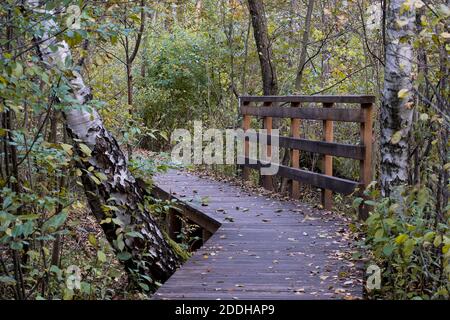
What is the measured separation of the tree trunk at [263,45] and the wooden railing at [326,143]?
0.62 metres

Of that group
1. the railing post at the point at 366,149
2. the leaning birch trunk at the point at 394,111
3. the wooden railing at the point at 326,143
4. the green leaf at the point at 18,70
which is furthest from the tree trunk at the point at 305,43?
the green leaf at the point at 18,70

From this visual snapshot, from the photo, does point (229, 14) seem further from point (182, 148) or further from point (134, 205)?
point (134, 205)

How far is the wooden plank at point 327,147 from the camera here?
276 inches

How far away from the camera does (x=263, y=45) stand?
33.7 ft

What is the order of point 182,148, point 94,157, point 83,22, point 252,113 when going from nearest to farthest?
point 83,22, point 94,157, point 252,113, point 182,148

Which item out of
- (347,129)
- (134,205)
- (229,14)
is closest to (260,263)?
(134,205)

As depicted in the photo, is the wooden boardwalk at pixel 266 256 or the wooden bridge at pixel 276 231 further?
the wooden bridge at pixel 276 231

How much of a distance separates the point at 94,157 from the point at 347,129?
22.8 feet

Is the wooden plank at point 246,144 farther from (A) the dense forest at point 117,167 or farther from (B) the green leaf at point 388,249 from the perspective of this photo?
(B) the green leaf at point 388,249

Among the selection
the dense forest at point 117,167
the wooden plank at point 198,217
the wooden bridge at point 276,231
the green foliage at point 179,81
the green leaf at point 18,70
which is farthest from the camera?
the green foliage at point 179,81

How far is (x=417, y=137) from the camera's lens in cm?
571

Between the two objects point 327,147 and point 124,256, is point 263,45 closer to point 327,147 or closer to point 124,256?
point 327,147

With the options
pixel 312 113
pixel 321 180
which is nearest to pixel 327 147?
pixel 321 180

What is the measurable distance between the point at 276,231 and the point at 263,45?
4480 millimetres
